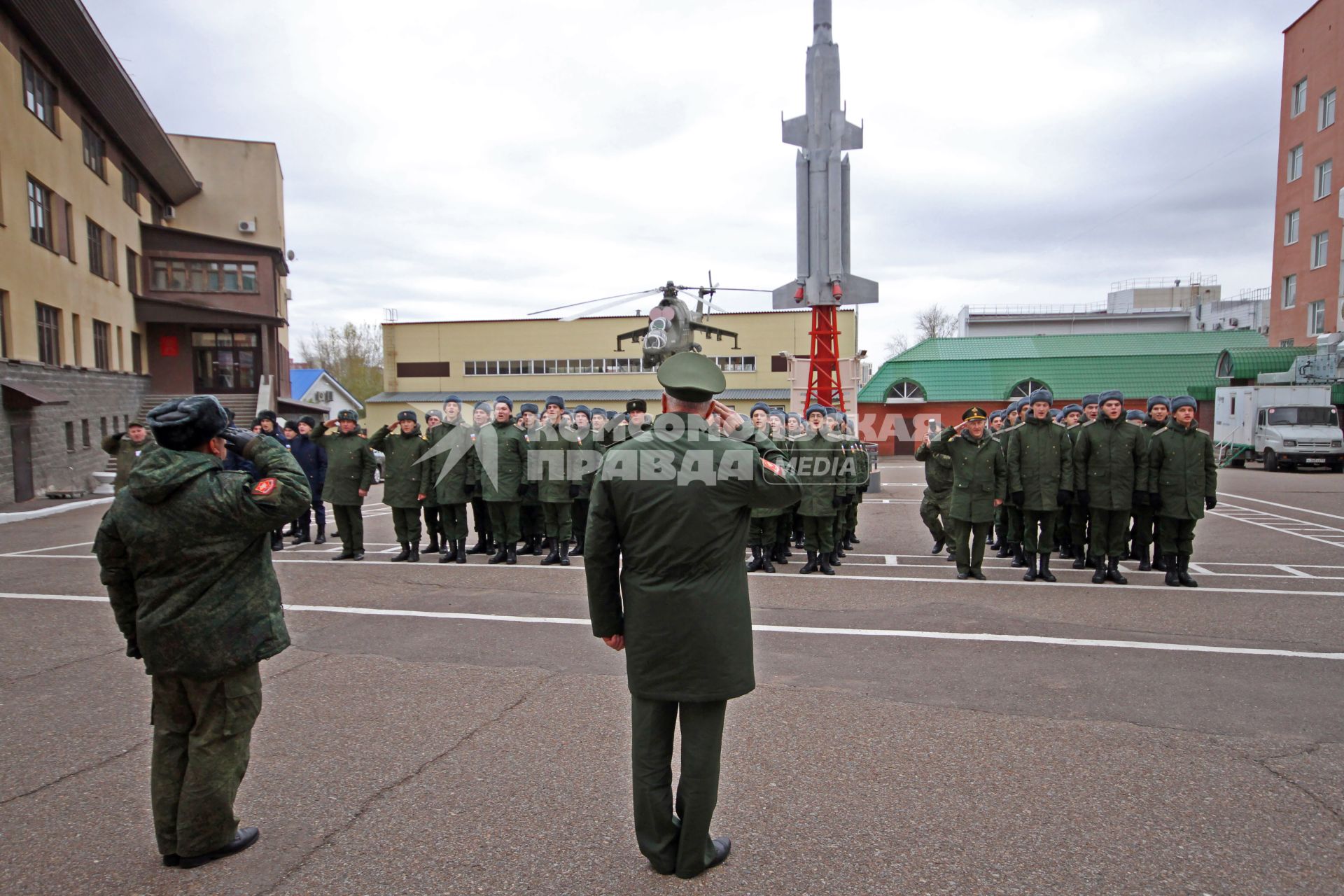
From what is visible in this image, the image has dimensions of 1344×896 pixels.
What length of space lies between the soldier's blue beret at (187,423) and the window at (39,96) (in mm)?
24391

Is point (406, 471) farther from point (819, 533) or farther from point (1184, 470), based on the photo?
point (1184, 470)

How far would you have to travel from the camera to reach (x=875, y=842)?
10.9ft

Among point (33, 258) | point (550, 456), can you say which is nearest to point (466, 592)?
point (550, 456)

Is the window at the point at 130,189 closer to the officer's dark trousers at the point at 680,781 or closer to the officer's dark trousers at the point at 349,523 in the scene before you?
the officer's dark trousers at the point at 349,523

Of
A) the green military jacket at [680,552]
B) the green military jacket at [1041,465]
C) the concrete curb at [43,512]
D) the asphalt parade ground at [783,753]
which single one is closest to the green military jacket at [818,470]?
the asphalt parade ground at [783,753]

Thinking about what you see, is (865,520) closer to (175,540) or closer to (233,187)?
(175,540)

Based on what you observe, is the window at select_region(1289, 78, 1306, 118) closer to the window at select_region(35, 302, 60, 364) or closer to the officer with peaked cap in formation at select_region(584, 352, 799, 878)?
the officer with peaked cap in formation at select_region(584, 352, 799, 878)

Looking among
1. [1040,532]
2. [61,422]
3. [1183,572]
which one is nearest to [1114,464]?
[1040,532]

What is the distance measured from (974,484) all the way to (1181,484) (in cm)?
219

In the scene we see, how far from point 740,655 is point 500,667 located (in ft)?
9.99

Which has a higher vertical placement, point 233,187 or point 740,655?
point 233,187

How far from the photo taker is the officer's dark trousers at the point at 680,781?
10.3ft

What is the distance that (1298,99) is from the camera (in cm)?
3666

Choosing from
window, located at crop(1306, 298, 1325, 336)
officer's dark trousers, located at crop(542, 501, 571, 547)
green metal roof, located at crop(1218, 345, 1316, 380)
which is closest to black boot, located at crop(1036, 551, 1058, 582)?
officer's dark trousers, located at crop(542, 501, 571, 547)
